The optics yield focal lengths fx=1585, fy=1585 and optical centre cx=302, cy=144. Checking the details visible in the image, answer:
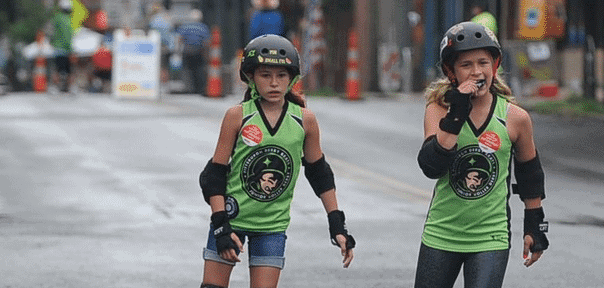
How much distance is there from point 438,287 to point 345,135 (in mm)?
14027

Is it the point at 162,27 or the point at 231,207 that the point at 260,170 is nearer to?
the point at 231,207

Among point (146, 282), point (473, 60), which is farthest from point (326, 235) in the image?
point (473, 60)

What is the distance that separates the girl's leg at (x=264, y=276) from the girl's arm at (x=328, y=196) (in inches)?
11.5

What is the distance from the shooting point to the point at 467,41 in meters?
6.04

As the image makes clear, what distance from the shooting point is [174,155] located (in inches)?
683

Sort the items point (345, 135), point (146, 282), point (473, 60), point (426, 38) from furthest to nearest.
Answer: point (426, 38) → point (345, 135) → point (146, 282) → point (473, 60)

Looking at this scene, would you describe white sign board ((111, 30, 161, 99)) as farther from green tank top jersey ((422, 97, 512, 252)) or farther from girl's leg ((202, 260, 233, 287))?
green tank top jersey ((422, 97, 512, 252))

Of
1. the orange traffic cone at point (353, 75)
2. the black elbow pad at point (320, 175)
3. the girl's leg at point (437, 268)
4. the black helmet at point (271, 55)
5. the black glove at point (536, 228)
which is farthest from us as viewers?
the orange traffic cone at point (353, 75)

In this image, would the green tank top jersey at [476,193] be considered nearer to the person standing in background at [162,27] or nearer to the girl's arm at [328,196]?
the girl's arm at [328,196]

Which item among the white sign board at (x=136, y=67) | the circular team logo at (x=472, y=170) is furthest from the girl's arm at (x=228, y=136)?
the white sign board at (x=136, y=67)

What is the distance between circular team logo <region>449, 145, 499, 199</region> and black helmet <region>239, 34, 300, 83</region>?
2.72 ft

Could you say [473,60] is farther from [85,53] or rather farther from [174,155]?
[85,53]

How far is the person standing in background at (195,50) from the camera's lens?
104 ft

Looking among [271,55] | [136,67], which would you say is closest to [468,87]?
[271,55]
